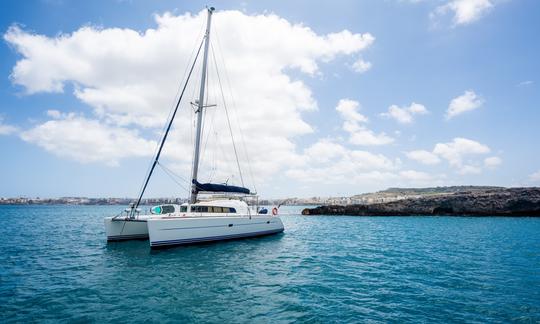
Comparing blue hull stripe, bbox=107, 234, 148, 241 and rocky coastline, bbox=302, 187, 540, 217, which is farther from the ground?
blue hull stripe, bbox=107, 234, 148, 241

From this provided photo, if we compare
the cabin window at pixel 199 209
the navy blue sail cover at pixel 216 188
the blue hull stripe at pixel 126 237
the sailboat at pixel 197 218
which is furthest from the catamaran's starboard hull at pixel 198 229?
the blue hull stripe at pixel 126 237

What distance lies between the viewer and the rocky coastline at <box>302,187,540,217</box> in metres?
62.4

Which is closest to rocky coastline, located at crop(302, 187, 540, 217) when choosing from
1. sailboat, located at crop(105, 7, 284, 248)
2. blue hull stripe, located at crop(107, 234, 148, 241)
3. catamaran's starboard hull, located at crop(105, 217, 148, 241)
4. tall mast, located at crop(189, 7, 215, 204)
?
sailboat, located at crop(105, 7, 284, 248)

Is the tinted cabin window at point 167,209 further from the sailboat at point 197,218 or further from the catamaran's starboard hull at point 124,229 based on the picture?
the catamaran's starboard hull at point 124,229

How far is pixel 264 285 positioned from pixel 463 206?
74028 millimetres

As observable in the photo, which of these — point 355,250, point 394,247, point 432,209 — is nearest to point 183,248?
point 355,250

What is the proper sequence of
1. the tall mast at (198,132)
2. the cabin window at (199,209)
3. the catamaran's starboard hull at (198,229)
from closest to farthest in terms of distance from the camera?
the catamaran's starboard hull at (198,229) < the cabin window at (199,209) < the tall mast at (198,132)

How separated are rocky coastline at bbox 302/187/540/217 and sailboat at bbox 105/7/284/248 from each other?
5423 centimetres

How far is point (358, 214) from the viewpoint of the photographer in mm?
73062

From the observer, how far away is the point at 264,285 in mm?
10797

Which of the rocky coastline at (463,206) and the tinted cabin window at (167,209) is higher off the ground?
the tinted cabin window at (167,209)

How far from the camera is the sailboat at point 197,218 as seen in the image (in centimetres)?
1748

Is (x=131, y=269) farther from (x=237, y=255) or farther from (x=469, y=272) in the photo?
(x=469, y=272)

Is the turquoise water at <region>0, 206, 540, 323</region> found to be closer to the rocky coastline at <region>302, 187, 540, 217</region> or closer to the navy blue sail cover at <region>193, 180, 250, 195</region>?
the navy blue sail cover at <region>193, 180, 250, 195</region>
